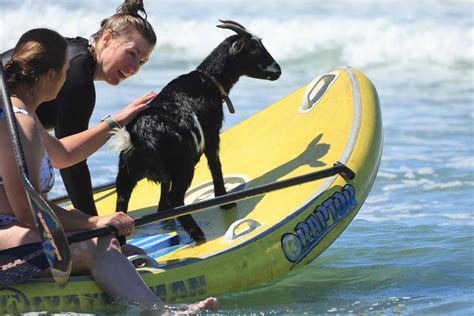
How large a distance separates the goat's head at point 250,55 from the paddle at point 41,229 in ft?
5.44

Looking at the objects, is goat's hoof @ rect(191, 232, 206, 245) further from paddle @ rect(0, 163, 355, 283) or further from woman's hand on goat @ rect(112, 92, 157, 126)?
woman's hand on goat @ rect(112, 92, 157, 126)

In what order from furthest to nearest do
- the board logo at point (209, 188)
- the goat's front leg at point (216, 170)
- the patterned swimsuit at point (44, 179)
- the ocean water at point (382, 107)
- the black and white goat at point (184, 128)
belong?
the board logo at point (209, 188), the goat's front leg at point (216, 170), the ocean water at point (382, 107), the black and white goat at point (184, 128), the patterned swimsuit at point (44, 179)

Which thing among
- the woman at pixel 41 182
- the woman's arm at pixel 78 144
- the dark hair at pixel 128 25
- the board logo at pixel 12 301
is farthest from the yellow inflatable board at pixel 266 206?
the dark hair at pixel 128 25

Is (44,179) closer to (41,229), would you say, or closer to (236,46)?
(41,229)

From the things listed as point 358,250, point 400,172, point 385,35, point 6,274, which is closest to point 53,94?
point 6,274

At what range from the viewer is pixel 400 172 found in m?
8.23

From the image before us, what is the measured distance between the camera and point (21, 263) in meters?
3.82

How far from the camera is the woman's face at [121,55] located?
4.69 metres

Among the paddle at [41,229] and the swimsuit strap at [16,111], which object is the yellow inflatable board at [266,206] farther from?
the swimsuit strap at [16,111]

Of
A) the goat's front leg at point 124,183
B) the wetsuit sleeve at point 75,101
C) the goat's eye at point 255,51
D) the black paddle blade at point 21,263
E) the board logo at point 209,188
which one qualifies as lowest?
the black paddle blade at point 21,263

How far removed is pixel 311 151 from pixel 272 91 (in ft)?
22.5

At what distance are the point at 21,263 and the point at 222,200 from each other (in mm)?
1021

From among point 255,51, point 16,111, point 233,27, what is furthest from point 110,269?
point 255,51

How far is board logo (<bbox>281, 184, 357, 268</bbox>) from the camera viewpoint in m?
4.75
